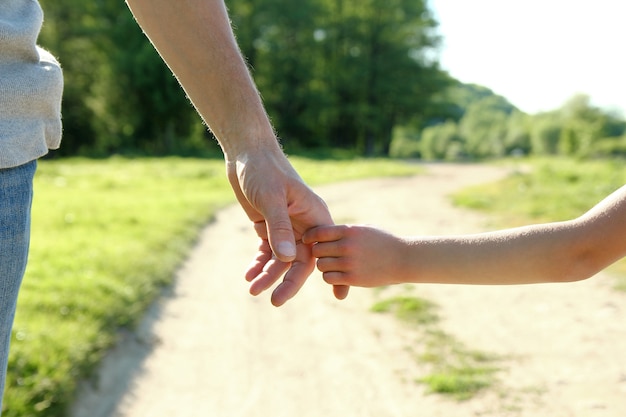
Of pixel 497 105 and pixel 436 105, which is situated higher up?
pixel 436 105

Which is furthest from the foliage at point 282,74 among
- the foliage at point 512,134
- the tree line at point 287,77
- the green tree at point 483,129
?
the green tree at point 483,129

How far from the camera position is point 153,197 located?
11500 mm

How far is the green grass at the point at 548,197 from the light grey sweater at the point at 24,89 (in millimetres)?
4704

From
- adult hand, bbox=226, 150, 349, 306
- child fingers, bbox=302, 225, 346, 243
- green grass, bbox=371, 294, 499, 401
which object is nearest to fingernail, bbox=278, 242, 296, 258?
adult hand, bbox=226, 150, 349, 306

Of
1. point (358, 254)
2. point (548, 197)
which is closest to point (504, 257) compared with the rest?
point (358, 254)

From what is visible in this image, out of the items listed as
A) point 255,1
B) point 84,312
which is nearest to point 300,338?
point 84,312

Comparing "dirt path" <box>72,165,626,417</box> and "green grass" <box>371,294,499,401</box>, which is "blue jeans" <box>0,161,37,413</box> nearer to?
"dirt path" <box>72,165,626,417</box>

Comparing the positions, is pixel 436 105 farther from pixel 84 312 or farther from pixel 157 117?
pixel 84 312

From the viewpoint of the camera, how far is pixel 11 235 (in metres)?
1.24

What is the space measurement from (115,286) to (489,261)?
3489 millimetres

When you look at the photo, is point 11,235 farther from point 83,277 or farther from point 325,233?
point 83,277

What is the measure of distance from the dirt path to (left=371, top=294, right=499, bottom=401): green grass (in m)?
0.07

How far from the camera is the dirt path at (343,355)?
127 inches

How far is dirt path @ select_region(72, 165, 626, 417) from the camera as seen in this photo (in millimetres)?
3230
